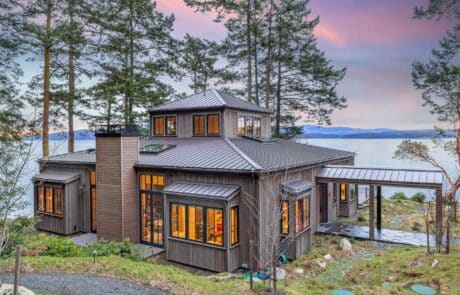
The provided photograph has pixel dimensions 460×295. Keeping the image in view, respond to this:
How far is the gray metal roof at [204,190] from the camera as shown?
9485 mm

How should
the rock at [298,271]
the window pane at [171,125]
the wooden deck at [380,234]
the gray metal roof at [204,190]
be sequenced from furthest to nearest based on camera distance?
the window pane at [171,125] < the wooden deck at [380,234] < the gray metal roof at [204,190] < the rock at [298,271]

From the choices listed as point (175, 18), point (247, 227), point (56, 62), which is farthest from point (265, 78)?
point (247, 227)

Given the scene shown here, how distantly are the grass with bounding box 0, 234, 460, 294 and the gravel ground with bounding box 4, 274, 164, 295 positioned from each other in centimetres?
27

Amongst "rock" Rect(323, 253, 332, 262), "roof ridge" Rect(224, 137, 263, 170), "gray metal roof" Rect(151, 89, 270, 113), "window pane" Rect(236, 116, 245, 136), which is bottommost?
"rock" Rect(323, 253, 332, 262)

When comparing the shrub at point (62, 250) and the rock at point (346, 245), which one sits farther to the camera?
the rock at point (346, 245)

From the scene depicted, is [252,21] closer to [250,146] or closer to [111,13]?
[111,13]

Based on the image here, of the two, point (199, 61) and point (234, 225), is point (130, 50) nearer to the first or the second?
point (199, 61)

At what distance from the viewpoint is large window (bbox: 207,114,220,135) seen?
48.2 ft

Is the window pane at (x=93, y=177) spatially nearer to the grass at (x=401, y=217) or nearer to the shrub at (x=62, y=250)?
the shrub at (x=62, y=250)

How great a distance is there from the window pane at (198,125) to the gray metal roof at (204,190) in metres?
4.84

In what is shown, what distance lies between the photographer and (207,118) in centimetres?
1502

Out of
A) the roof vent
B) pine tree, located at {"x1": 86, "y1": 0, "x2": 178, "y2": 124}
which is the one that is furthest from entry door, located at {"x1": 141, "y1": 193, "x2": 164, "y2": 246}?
pine tree, located at {"x1": 86, "y1": 0, "x2": 178, "y2": 124}

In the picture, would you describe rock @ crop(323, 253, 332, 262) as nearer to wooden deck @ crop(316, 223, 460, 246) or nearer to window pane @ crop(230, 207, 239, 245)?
wooden deck @ crop(316, 223, 460, 246)

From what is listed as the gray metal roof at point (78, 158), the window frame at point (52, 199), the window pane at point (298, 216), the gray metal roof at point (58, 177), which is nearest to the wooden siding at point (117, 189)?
the gray metal roof at point (78, 158)
